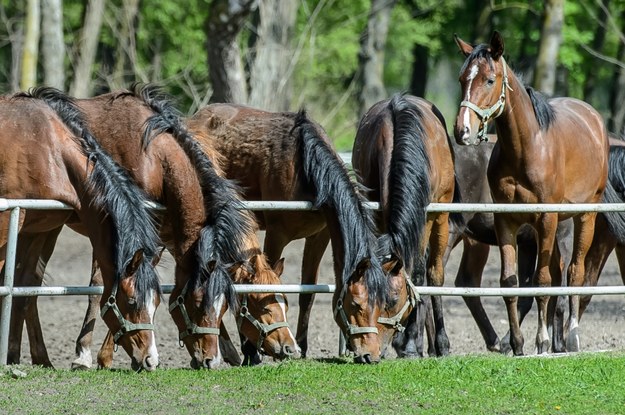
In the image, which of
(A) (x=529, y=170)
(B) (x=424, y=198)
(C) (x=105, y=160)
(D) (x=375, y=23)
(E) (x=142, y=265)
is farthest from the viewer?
(D) (x=375, y=23)

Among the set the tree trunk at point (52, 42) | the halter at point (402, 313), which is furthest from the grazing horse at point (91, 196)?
the tree trunk at point (52, 42)

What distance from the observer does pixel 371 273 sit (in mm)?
7395

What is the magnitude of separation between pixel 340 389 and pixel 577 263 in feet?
11.6

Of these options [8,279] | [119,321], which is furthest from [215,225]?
[8,279]

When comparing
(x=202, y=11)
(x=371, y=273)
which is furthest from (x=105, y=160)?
(x=202, y=11)

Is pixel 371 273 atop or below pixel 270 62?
below

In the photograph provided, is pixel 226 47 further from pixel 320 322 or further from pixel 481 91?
pixel 481 91

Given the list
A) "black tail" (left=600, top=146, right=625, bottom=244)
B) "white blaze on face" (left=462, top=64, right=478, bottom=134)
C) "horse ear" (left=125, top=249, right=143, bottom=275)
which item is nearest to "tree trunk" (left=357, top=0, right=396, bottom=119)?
"black tail" (left=600, top=146, right=625, bottom=244)

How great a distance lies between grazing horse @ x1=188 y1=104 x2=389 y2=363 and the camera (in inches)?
291

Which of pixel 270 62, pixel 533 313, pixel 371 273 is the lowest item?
pixel 533 313

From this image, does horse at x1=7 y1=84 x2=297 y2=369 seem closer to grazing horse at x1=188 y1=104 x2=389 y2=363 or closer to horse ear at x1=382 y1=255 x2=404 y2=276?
grazing horse at x1=188 y1=104 x2=389 y2=363

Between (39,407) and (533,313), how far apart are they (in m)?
7.72

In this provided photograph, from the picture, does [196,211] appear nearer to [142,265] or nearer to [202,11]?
[142,265]

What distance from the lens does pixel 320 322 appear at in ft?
39.1
